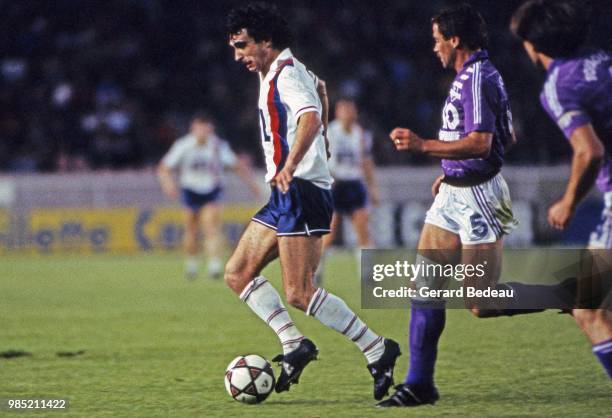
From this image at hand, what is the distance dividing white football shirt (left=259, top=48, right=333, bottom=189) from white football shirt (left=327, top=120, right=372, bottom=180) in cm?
780

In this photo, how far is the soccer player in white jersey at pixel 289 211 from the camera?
6098 mm

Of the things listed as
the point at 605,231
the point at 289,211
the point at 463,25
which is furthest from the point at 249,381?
the point at 463,25

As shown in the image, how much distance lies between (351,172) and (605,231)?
30.2ft

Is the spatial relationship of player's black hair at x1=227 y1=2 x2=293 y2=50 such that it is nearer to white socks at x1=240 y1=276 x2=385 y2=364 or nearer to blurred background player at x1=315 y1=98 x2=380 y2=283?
white socks at x1=240 y1=276 x2=385 y2=364

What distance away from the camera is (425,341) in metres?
5.92

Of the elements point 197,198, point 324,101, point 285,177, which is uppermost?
point 324,101

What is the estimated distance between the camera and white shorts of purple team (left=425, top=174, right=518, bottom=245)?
587 cm

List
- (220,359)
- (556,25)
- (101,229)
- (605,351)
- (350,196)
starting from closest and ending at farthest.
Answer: (556,25)
(605,351)
(220,359)
(350,196)
(101,229)

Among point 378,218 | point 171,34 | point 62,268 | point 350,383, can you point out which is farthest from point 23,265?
point 350,383

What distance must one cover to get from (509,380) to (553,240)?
12.8 m

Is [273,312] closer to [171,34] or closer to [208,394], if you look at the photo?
[208,394]

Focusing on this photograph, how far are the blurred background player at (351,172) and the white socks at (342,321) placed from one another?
305 inches

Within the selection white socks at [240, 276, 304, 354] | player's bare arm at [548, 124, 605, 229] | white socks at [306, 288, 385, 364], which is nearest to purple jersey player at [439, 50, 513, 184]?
player's bare arm at [548, 124, 605, 229]

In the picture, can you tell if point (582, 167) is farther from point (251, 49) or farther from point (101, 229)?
point (101, 229)
